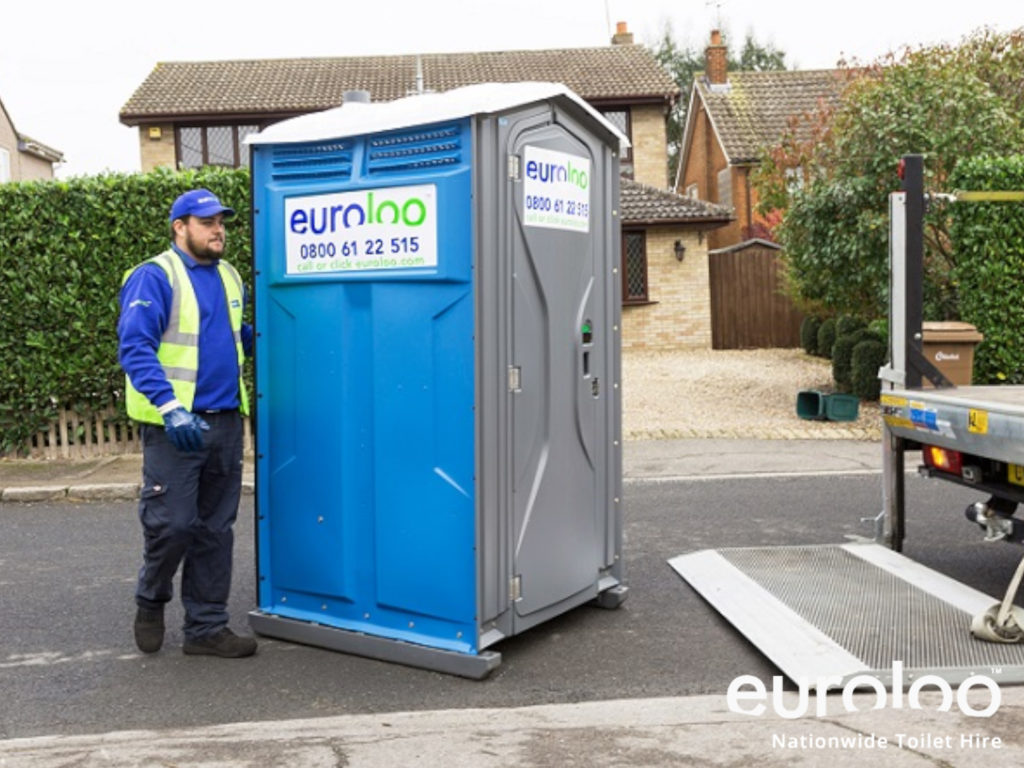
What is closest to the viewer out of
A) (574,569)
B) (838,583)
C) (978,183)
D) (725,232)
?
(574,569)

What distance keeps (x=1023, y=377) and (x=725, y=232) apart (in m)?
22.1

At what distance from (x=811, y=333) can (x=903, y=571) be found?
628 inches

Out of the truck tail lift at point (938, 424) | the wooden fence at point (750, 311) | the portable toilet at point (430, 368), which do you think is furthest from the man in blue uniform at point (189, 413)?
the wooden fence at point (750, 311)

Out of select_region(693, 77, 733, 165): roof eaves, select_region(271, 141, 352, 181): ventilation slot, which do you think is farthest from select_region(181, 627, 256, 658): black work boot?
select_region(693, 77, 733, 165): roof eaves

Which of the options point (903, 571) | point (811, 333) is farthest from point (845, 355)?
point (903, 571)

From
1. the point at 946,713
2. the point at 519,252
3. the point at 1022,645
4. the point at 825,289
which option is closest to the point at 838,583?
the point at 1022,645

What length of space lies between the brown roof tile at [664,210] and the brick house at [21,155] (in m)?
14.5

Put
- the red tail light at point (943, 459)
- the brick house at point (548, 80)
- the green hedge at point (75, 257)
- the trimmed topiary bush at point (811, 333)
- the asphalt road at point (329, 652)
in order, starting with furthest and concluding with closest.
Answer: the brick house at point (548, 80) → the trimmed topiary bush at point (811, 333) → the green hedge at point (75, 257) → the red tail light at point (943, 459) → the asphalt road at point (329, 652)

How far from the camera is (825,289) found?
14.8m

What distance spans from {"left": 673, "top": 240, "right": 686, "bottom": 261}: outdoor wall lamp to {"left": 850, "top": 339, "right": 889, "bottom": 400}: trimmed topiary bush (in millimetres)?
A: 10283

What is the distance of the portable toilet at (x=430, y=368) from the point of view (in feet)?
16.3

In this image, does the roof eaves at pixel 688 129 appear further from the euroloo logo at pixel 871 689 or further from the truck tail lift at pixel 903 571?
the euroloo logo at pixel 871 689

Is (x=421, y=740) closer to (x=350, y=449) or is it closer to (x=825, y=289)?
(x=350, y=449)

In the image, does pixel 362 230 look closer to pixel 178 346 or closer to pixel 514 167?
pixel 514 167
